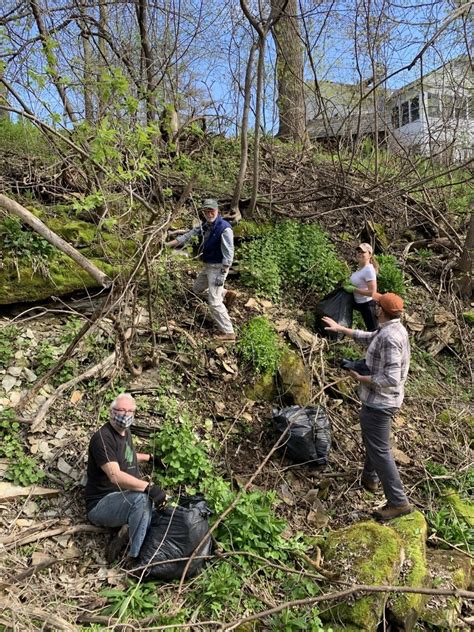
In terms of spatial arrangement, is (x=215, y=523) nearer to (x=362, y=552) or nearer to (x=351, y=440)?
(x=362, y=552)

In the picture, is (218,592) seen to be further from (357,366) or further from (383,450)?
(357,366)

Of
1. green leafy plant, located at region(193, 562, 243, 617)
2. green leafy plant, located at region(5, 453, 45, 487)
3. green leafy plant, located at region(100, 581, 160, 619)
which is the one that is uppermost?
green leafy plant, located at region(5, 453, 45, 487)

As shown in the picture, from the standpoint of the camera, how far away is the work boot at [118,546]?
11.9ft

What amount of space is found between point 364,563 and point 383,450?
99cm

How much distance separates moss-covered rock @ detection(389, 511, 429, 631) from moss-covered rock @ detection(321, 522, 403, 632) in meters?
0.11

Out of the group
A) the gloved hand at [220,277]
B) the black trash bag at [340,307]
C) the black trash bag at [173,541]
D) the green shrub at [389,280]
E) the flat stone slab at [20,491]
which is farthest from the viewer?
the green shrub at [389,280]

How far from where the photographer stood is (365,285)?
5.94 meters

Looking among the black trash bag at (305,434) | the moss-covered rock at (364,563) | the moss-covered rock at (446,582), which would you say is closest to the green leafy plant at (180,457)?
the black trash bag at (305,434)

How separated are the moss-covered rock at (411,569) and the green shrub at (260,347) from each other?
211 cm

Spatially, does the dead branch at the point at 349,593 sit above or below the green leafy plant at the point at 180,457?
below

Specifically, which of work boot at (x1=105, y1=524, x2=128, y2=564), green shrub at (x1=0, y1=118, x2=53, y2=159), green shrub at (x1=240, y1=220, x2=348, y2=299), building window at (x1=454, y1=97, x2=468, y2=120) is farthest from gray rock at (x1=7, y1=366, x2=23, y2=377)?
building window at (x1=454, y1=97, x2=468, y2=120)

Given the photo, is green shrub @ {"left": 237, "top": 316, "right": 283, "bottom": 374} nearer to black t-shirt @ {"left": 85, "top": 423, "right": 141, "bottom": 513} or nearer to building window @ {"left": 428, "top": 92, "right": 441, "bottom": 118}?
black t-shirt @ {"left": 85, "top": 423, "right": 141, "bottom": 513}

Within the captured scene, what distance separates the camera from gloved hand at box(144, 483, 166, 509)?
3744 mm

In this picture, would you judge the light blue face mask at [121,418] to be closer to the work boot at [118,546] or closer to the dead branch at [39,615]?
the work boot at [118,546]
